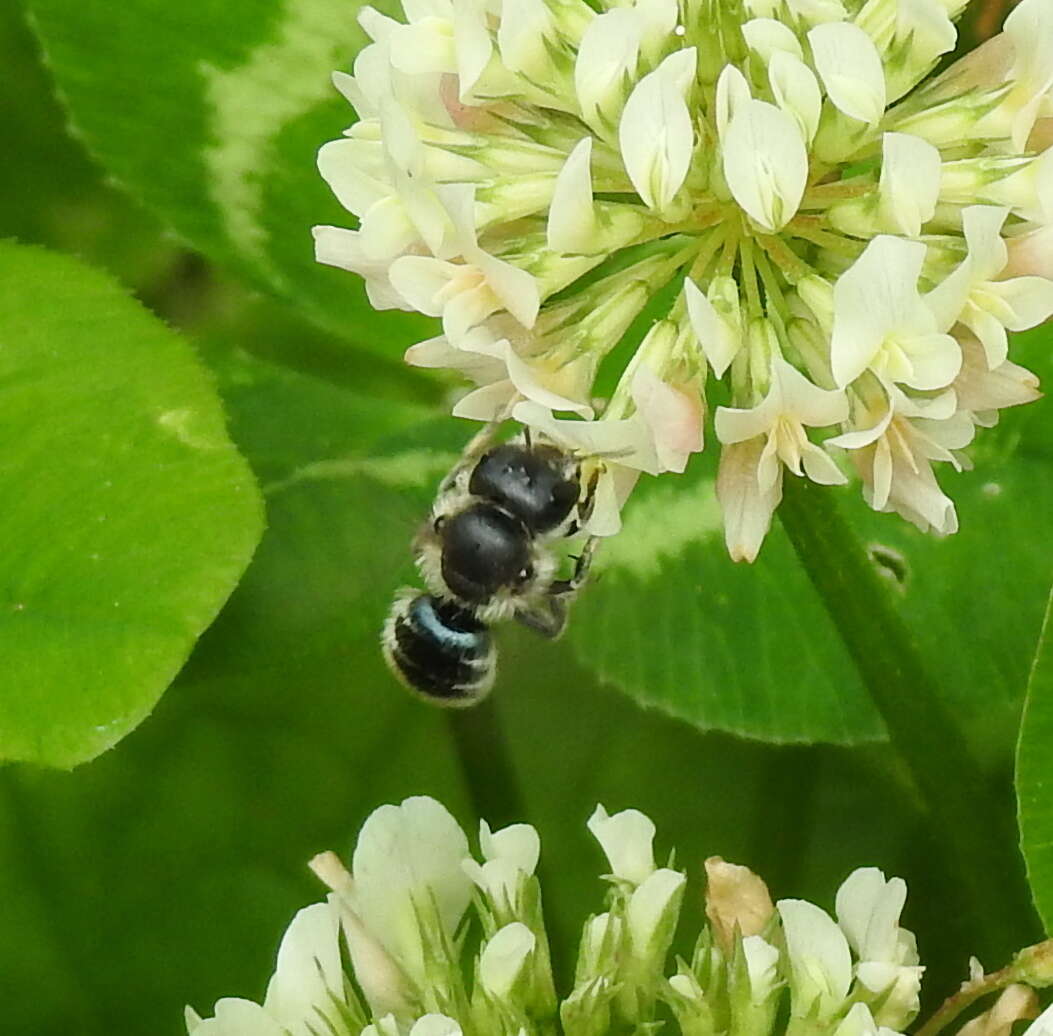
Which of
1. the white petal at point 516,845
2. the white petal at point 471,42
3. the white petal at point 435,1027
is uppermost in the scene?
the white petal at point 471,42

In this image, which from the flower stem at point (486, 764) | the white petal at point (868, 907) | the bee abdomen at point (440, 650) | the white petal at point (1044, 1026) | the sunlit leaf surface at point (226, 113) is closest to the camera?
the white petal at point (1044, 1026)

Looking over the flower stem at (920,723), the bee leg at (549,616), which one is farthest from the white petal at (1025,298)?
the bee leg at (549,616)

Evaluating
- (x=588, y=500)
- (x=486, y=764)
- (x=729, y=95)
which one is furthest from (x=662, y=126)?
(x=486, y=764)

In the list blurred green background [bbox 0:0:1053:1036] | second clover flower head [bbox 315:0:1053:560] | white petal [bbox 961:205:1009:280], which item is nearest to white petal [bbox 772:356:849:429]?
second clover flower head [bbox 315:0:1053:560]

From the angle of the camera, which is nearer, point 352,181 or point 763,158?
point 763,158

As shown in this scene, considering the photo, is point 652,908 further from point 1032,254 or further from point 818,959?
point 1032,254

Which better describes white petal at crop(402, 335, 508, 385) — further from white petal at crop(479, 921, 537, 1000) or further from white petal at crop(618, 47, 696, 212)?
white petal at crop(479, 921, 537, 1000)

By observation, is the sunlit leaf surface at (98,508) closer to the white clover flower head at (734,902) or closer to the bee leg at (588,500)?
the bee leg at (588,500)

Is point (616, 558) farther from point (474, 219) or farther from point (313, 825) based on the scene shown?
point (474, 219)

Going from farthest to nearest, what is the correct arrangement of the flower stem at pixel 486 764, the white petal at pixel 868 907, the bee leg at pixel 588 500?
the flower stem at pixel 486 764, the bee leg at pixel 588 500, the white petal at pixel 868 907
